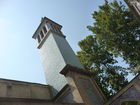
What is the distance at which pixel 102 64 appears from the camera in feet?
61.0

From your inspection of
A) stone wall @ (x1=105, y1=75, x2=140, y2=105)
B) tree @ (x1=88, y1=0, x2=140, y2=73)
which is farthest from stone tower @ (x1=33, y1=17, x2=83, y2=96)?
tree @ (x1=88, y1=0, x2=140, y2=73)

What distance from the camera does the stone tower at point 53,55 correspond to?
471 inches

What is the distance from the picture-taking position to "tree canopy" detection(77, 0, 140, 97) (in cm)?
1619

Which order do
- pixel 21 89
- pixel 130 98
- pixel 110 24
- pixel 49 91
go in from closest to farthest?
pixel 130 98
pixel 21 89
pixel 49 91
pixel 110 24

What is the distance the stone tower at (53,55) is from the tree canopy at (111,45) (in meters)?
5.03

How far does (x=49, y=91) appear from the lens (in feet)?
38.9

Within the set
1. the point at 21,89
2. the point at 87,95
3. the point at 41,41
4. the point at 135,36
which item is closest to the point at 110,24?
the point at 135,36

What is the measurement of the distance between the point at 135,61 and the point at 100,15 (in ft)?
22.3

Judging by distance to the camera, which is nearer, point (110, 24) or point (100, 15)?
point (110, 24)

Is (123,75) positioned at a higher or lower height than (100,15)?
lower

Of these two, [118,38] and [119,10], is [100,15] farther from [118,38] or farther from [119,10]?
[118,38]

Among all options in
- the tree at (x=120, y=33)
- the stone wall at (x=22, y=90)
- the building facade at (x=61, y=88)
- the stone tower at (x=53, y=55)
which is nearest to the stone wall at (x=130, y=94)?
the building facade at (x=61, y=88)

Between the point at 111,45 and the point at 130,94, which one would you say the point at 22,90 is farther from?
the point at 111,45

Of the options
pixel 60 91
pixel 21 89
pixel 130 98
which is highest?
pixel 21 89
